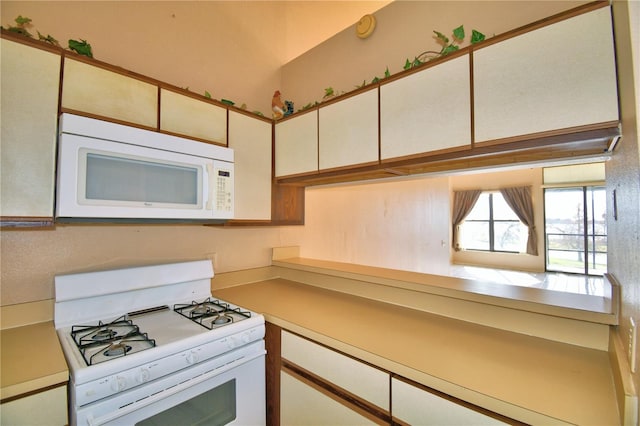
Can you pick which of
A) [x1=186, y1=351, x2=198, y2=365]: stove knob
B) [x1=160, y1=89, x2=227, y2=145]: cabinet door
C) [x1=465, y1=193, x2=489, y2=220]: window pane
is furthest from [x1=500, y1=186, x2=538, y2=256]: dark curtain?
[x1=186, y1=351, x2=198, y2=365]: stove knob

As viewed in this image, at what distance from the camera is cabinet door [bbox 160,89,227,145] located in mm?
1422

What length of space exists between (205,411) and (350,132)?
1.59 meters

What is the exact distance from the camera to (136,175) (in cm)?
126

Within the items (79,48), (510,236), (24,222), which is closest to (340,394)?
(24,222)

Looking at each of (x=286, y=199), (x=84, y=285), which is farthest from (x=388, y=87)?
(x=84, y=285)

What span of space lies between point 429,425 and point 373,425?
0.23 m

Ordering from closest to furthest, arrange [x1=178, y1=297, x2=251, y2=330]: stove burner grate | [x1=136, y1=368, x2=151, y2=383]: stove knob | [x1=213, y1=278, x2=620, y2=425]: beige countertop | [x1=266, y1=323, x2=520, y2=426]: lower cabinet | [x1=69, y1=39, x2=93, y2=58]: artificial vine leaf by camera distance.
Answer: [x1=213, y1=278, x2=620, y2=425]: beige countertop
[x1=266, y1=323, x2=520, y2=426]: lower cabinet
[x1=136, y1=368, x2=151, y2=383]: stove knob
[x1=69, y1=39, x2=93, y2=58]: artificial vine leaf
[x1=178, y1=297, x2=251, y2=330]: stove burner grate

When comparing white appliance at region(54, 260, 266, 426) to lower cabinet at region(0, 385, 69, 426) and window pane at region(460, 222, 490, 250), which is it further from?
window pane at region(460, 222, 490, 250)

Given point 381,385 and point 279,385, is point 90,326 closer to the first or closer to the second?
point 279,385

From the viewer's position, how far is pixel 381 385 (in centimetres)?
100

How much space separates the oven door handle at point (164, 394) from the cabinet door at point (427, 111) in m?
1.29

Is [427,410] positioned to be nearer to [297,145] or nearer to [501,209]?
[297,145]

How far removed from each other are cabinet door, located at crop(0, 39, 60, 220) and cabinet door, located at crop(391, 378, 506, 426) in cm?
156

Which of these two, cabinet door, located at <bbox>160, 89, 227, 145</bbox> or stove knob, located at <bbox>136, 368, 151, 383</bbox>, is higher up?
cabinet door, located at <bbox>160, 89, 227, 145</bbox>
